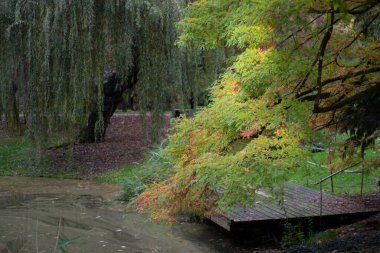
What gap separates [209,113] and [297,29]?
1.01 metres

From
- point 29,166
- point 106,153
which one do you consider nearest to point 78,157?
point 106,153

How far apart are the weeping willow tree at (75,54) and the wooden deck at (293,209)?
14.5 ft

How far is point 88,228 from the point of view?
736cm

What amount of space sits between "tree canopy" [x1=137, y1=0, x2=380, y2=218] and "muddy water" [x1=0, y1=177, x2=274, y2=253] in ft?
6.00

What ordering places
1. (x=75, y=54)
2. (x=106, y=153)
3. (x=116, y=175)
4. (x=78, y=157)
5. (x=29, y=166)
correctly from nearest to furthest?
(x=75, y=54) < (x=116, y=175) < (x=29, y=166) < (x=78, y=157) < (x=106, y=153)

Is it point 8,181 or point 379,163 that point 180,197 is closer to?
point 379,163

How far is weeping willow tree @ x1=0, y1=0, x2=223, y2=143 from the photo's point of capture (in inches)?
374

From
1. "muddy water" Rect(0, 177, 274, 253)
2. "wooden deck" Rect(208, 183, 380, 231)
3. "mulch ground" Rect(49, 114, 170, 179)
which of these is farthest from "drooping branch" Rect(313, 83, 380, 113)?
"mulch ground" Rect(49, 114, 170, 179)

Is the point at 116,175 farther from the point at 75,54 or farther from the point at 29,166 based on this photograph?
the point at 75,54

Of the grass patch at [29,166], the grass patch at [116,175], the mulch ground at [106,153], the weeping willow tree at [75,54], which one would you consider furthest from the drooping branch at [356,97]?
the grass patch at [29,166]

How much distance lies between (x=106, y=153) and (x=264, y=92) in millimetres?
11024

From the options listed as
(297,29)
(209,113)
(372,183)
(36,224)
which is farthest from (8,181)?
(297,29)

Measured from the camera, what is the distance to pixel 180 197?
15.3ft

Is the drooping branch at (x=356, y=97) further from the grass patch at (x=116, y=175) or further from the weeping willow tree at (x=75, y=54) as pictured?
the grass patch at (x=116, y=175)
